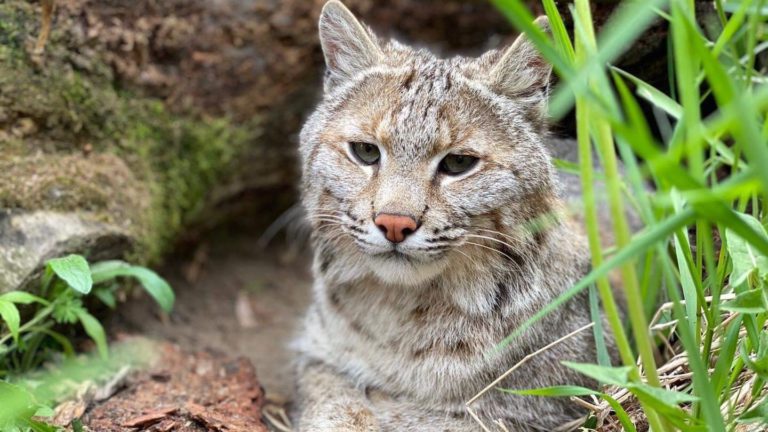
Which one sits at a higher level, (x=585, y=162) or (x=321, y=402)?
(x=585, y=162)

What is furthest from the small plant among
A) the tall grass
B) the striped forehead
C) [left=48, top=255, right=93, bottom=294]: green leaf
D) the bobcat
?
the tall grass

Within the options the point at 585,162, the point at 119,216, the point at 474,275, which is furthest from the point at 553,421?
the point at 119,216

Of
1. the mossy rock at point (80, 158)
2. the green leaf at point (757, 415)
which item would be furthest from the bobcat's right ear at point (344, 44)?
the green leaf at point (757, 415)

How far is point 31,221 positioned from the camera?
13.3ft

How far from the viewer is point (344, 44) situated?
3920mm

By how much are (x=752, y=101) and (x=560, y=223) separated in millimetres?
1831

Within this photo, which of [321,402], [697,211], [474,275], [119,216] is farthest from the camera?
[119,216]

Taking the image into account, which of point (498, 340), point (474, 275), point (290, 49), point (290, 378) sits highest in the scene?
point (290, 49)

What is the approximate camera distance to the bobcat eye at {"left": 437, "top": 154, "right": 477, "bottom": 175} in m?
3.48

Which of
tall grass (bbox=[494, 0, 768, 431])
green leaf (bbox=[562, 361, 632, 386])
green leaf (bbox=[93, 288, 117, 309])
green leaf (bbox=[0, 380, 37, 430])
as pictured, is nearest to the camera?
tall grass (bbox=[494, 0, 768, 431])

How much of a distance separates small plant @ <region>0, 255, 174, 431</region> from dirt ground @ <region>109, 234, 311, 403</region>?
24.9 inches

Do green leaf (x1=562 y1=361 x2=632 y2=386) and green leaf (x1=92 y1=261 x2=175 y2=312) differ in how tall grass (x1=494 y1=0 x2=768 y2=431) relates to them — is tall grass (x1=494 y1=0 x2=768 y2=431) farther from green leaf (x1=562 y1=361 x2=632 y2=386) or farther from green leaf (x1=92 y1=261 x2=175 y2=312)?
green leaf (x1=92 y1=261 x2=175 y2=312)

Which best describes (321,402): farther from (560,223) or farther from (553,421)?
(560,223)

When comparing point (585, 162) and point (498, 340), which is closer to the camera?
point (585, 162)
